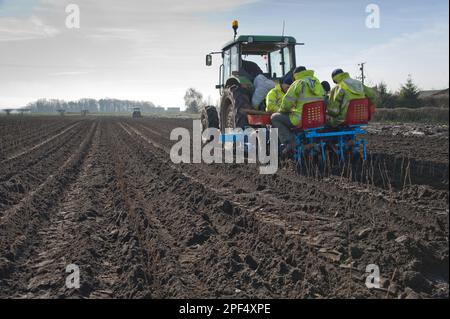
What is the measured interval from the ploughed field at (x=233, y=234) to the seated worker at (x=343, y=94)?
1.02m

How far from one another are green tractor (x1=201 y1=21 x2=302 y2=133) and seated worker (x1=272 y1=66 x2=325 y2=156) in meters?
0.93

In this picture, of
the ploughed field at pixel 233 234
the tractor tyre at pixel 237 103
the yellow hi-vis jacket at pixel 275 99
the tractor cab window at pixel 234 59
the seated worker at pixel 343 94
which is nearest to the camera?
the ploughed field at pixel 233 234

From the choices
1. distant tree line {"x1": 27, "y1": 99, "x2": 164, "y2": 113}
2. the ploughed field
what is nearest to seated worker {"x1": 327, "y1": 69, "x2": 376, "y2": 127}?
the ploughed field

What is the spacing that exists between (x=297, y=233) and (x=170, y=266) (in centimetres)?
146

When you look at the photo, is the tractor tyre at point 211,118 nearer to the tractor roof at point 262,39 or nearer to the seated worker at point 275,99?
the tractor roof at point 262,39

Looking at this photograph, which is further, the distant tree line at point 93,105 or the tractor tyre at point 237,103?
the distant tree line at point 93,105

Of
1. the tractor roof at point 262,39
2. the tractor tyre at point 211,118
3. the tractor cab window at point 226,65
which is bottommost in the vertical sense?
the tractor tyre at point 211,118

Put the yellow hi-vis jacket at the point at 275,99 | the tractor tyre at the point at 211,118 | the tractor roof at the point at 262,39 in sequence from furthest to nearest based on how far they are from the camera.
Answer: the tractor tyre at the point at 211,118, the tractor roof at the point at 262,39, the yellow hi-vis jacket at the point at 275,99

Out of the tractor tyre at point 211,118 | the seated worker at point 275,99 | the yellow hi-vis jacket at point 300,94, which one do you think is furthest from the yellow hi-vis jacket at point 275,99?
the tractor tyre at point 211,118

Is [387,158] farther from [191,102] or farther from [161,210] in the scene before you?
[191,102]

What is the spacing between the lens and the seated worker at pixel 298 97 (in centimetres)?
734

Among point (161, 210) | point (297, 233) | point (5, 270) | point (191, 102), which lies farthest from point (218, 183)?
Answer: point (191, 102)

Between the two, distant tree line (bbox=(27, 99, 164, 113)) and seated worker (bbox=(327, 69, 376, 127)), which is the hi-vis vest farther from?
distant tree line (bbox=(27, 99, 164, 113))

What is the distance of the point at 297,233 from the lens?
474 cm
